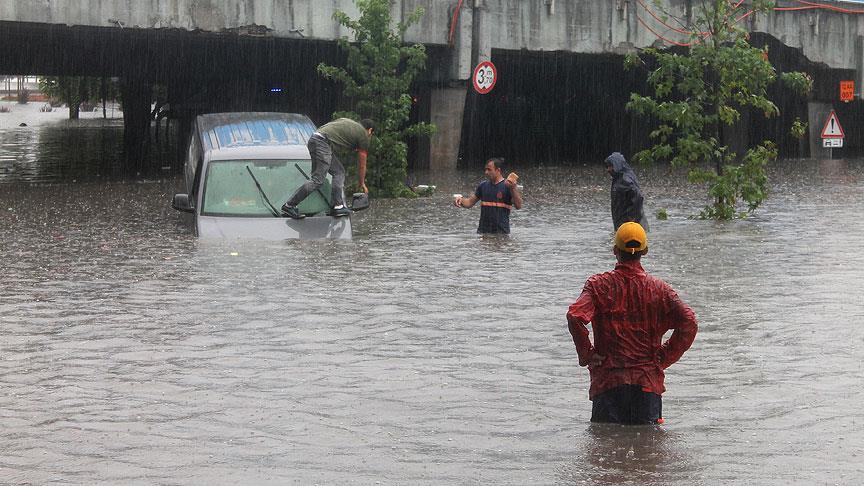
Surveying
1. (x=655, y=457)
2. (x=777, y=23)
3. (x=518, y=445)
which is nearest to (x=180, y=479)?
(x=518, y=445)

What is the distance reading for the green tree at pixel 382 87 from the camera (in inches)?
1005

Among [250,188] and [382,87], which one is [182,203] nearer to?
[250,188]

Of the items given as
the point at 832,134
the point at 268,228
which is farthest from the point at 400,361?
the point at 832,134

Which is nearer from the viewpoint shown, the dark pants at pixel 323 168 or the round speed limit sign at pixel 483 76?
the dark pants at pixel 323 168

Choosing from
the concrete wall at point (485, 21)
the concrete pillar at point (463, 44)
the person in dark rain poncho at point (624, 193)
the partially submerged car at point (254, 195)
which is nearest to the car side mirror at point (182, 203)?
the partially submerged car at point (254, 195)

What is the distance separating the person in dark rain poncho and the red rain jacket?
30.3 feet

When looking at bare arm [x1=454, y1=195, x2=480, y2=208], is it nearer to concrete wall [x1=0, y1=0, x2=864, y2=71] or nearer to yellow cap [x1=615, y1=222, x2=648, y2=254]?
yellow cap [x1=615, y1=222, x2=648, y2=254]

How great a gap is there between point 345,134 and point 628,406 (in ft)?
37.7

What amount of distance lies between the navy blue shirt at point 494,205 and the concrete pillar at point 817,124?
83.1ft

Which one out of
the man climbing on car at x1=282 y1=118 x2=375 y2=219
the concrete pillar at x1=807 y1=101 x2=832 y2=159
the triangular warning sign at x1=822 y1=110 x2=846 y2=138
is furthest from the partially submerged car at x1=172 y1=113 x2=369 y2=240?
the concrete pillar at x1=807 y1=101 x2=832 y2=159

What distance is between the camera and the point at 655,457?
716cm

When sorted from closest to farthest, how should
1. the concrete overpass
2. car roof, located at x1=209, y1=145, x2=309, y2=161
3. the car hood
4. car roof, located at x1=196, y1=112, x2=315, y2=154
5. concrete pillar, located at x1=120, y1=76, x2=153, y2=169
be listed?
the car hood
car roof, located at x1=209, y1=145, x2=309, y2=161
car roof, located at x1=196, y1=112, x2=315, y2=154
the concrete overpass
concrete pillar, located at x1=120, y1=76, x2=153, y2=169

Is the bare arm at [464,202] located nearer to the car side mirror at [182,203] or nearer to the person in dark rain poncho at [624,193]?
the person in dark rain poncho at [624,193]

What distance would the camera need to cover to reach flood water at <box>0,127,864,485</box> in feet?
23.3
